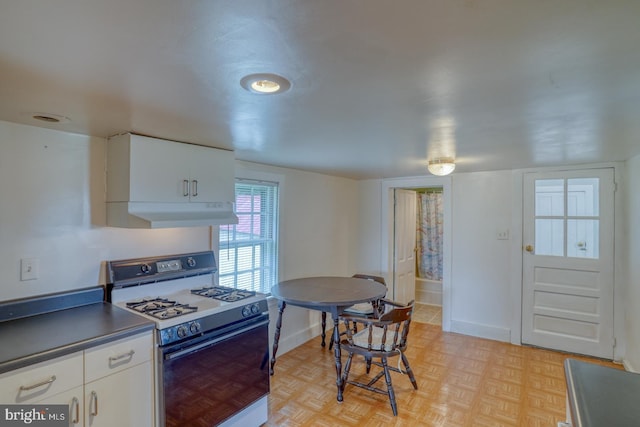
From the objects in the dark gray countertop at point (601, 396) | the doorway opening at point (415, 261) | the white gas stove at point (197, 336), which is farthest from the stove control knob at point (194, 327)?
the doorway opening at point (415, 261)

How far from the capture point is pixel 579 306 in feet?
11.1

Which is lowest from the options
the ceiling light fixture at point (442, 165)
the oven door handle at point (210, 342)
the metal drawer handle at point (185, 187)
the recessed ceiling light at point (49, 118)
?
the oven door handle at point (210, 342)

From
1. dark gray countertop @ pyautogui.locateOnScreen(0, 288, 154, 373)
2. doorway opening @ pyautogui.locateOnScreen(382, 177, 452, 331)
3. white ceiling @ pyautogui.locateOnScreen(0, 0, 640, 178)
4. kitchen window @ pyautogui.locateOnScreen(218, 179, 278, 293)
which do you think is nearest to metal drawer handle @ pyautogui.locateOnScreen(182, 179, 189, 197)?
white ceiling @ pyautogui.locateOnScreen(0, 0, 640, 178)

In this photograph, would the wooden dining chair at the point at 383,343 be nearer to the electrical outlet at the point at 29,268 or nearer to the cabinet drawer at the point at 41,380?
the cabinet drawer at the point at 41,380

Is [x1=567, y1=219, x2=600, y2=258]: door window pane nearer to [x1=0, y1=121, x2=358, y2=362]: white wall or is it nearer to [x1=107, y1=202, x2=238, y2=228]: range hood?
[x1=107, y1=202, x2=238, y2=228]: range hood

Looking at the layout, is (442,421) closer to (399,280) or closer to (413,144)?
(413,144)

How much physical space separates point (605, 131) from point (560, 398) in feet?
6.67

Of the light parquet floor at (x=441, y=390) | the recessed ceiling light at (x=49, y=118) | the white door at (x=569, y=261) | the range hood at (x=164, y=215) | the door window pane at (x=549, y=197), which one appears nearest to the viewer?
the recessed ceiling light at (x=49, y=118)

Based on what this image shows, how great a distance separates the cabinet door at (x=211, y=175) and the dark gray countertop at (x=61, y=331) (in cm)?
89

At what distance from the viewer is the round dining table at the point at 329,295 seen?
8.79ft

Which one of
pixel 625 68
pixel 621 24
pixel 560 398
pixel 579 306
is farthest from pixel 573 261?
pixel 621 24

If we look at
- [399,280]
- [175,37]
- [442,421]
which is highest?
[175,37]

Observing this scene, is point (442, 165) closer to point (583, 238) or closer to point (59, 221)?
point (583, 238)

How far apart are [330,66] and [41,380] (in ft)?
5.48
